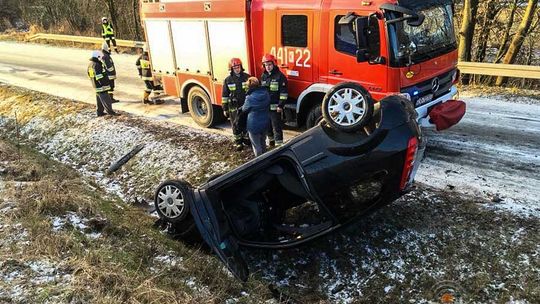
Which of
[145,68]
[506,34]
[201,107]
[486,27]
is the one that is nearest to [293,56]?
[201,107]

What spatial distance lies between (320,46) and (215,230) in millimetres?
3890

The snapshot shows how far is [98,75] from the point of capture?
35.1 feet

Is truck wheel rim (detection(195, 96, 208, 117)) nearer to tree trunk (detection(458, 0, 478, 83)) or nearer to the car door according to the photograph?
the car door

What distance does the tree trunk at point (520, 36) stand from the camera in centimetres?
1224

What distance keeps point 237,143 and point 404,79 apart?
3.25 m

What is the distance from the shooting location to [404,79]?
273 inches

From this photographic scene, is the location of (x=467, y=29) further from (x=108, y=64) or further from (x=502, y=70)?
(x=108, y=64)

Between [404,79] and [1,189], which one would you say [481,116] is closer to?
[404,79]

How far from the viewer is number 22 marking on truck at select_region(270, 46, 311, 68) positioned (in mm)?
7808

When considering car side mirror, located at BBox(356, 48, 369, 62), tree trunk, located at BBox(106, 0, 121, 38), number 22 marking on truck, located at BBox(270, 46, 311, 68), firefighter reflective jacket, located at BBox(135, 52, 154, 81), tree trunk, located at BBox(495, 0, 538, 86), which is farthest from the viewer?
tree trunk, located at BBox(106, 0, 121, 38)

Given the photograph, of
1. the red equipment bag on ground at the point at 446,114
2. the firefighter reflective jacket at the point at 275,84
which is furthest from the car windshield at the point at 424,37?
the firefighter reflective jacket at the point at 275,84

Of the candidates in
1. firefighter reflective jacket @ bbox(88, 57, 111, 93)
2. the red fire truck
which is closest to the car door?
the red fire truck

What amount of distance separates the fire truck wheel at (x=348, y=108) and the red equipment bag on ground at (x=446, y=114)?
2684 millimetres

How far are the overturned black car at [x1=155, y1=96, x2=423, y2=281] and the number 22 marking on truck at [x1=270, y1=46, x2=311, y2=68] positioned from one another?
9.37ft
